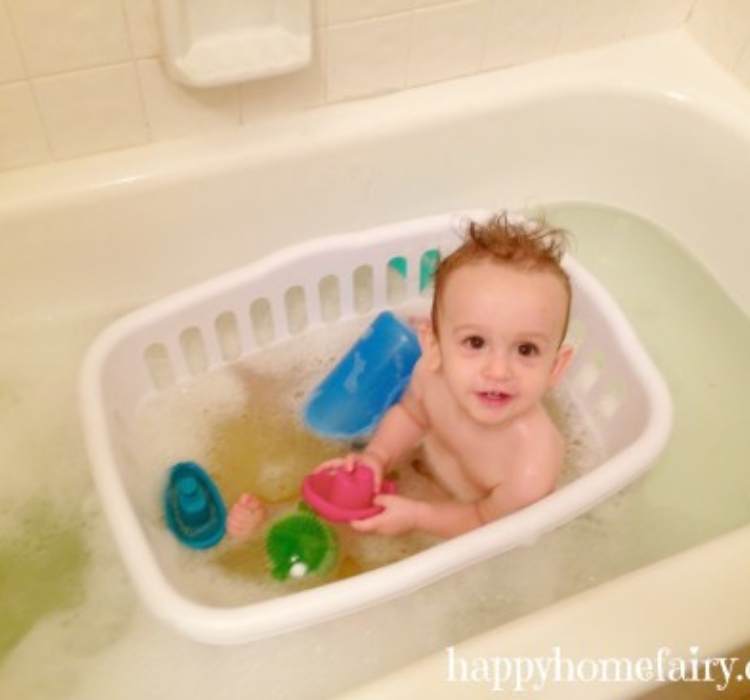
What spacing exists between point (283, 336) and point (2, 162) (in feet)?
1.45

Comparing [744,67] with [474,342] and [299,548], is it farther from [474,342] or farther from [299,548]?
[299,548]

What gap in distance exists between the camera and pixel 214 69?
3.39 ft

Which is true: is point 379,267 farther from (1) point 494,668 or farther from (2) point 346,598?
(1) point 494,668

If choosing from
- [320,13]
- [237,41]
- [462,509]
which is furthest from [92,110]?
[462,509]

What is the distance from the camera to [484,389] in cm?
96

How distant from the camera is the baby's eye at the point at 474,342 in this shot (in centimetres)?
96

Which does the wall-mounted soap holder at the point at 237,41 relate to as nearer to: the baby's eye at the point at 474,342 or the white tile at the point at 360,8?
the white tile at the point at 360,8

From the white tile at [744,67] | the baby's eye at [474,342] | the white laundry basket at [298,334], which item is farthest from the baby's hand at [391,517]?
the white tile at [744,67]

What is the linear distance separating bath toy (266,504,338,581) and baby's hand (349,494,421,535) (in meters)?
0.06

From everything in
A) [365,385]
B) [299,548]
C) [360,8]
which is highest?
[360,8]

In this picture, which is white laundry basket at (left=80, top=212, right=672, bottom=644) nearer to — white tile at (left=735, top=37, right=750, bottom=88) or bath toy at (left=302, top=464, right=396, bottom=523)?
bath toy at (left=302, top=464, right=396, bottom=523)

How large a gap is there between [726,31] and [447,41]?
42 centimetres

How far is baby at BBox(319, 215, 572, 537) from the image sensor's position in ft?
3.06

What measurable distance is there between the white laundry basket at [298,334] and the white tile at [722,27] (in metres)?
0.42
